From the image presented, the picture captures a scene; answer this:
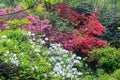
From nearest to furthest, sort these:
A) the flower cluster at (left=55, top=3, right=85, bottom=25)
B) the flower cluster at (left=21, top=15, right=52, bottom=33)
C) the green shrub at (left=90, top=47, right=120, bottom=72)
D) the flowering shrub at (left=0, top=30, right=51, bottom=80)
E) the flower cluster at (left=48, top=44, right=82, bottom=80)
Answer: the flowering shrub at (left=0, top=30, right=51, bottom=80)
the flower cluster at (left=48, top=44, right=82, bottom=80)
the green shrub at (left=90, top=47, right=120, bottom=72)
the flower cluster at (left=21, top=15, right=52, bottom=33)
the flower cluster at (left=55, top=3, right=85, bottom=25)

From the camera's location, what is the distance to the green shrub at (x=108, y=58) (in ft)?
31.2

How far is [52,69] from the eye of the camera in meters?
7.65

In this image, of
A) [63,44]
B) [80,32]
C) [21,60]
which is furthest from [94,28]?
[21,60]

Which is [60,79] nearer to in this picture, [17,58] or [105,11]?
Result: [17,58]

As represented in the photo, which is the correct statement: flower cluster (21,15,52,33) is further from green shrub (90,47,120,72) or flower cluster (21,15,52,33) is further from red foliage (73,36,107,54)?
green shrub (90,47,120,72)

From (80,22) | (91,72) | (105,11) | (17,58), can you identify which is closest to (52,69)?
(17,58)

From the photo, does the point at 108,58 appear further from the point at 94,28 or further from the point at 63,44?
the point at 94,28

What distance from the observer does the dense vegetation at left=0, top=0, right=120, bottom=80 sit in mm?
6922

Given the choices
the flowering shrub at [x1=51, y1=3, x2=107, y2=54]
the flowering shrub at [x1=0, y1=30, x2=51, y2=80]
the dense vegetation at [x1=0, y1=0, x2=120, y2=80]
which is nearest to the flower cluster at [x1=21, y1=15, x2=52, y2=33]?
the dense vegetation at [x1=0, y1=0, x2=120, y2=80]

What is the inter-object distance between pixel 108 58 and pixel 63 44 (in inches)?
63.9

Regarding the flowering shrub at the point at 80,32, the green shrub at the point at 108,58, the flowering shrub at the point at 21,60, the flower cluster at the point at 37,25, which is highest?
the flowering shrub at the point at 21,60

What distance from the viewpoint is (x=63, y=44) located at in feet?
34.0

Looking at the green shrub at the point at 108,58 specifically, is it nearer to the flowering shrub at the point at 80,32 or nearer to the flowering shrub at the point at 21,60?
the flowering shrub at the point at 80,32

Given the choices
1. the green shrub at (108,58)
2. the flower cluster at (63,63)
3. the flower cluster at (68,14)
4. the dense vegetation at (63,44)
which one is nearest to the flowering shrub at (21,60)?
the dense vegetation at (63,44)
